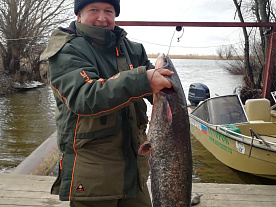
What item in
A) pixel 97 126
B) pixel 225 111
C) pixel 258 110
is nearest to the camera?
pixel 97 126

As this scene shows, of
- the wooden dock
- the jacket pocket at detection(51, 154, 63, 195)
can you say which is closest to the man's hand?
the jacket pocket at detection(51, 154, 63, 195)

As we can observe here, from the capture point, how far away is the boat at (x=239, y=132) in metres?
5.89

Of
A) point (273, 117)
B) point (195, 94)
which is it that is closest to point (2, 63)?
point (195, 94)

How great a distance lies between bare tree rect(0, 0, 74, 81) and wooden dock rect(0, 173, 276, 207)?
20.5m

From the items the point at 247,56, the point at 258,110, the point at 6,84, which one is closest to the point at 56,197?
the point at 258,110

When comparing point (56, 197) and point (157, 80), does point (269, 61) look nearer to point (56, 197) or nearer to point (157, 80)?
point (56, 197)

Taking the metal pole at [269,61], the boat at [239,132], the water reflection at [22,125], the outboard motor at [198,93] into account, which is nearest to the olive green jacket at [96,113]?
the boat at [239,132]

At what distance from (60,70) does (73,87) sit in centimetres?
18

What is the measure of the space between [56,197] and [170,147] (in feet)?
8.17

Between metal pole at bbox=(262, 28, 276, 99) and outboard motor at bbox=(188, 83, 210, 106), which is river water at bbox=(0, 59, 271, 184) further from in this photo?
metal pole at bbox=(262, 28, 276, 99)

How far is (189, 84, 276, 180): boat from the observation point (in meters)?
5.89

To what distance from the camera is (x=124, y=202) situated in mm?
2176

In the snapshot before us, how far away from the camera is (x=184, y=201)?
5.94ft

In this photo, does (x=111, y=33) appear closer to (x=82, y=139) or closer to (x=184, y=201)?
(x=82, y=139)
